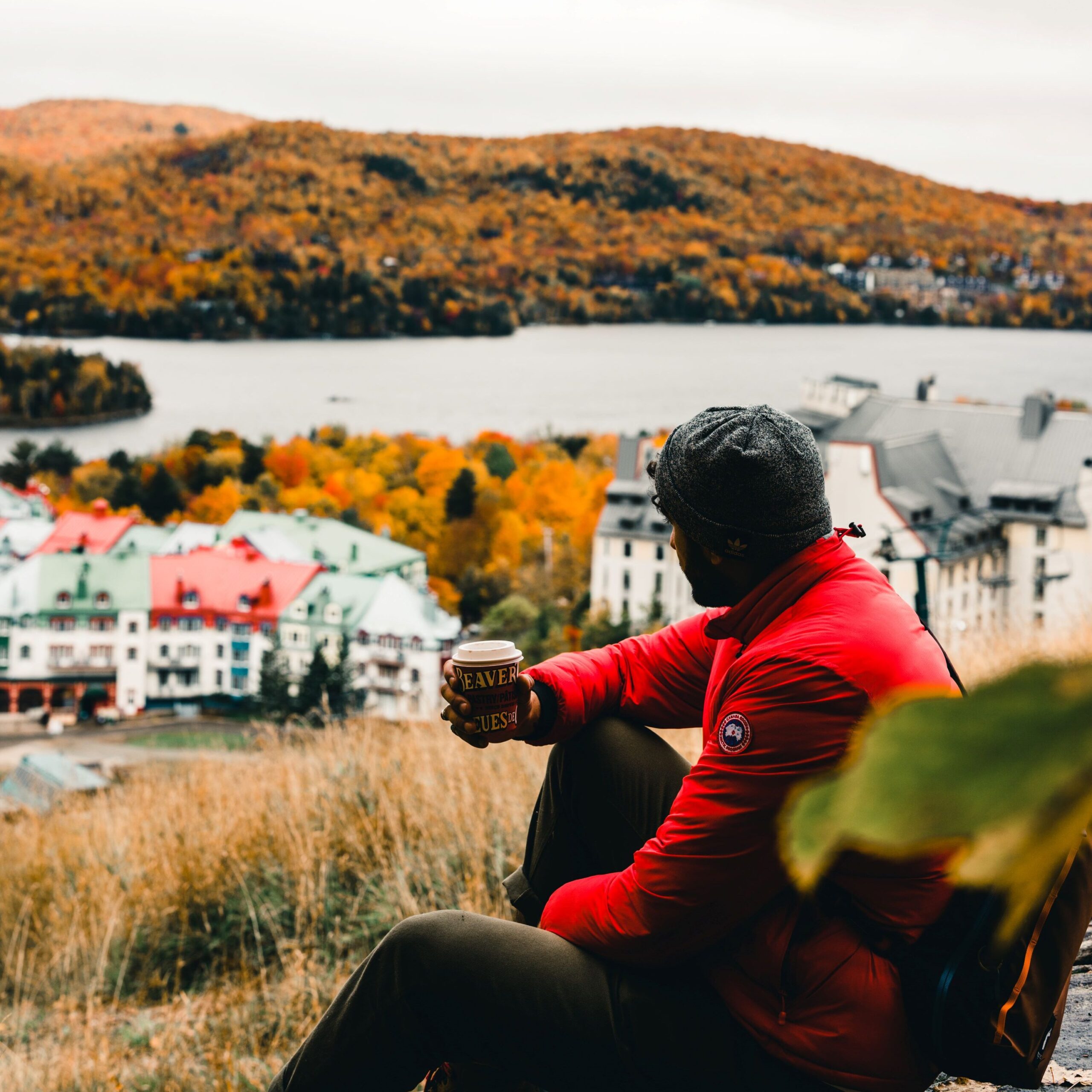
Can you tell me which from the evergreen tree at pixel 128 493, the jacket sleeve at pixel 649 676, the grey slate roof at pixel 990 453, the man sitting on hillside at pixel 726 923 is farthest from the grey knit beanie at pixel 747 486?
the evergreen tree at pixel 128 493

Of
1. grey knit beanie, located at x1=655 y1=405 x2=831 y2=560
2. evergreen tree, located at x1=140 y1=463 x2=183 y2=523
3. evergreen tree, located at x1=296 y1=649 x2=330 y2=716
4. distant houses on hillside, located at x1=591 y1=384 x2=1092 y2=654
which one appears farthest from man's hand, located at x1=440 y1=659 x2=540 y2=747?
evergreen tree, located at x1=140 y1=463 x2=183 y2=523

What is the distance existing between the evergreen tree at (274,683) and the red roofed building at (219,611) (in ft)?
6.15

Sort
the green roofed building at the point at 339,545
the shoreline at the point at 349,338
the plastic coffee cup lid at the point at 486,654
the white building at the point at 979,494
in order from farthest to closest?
the shoreline at the point at 349,338 → the green roofed building at the point at 339,545 → the white building at the point at 979,494 → the plastic coffee cup lid at the point at 486,654

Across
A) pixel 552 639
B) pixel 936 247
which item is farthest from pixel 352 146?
pixel 552 639

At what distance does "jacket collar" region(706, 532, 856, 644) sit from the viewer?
1119 mm

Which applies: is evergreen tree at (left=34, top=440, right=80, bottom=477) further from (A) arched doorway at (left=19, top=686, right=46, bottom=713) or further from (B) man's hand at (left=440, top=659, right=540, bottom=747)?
(B) man's hand at (left=440, top=659, right=540, bottom=747)

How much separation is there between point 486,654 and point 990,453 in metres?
21.1

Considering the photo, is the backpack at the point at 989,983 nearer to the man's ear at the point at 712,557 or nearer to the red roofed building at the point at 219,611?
the man's ear at the point at 712,557

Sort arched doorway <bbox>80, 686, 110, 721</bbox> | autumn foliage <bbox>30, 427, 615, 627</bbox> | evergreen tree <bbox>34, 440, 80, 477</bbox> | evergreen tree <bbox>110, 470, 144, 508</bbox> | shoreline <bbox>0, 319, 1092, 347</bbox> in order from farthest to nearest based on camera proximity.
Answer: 1. evergreen tree <bbox>34, 440, 80, 477</bbox>
2. shoreline <bbox>0, 319, 1092, 347</bbox>
3. evergreen tree <bbox>110, 470, 144, 508</bbox>
4. autumn foliage <bbox>30, 427, 615, 627</bbox>
5. arched doorway <bbox>80, 686, 110, 721</bbox>

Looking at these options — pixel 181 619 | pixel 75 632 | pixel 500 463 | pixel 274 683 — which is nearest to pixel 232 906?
pixel 274 683

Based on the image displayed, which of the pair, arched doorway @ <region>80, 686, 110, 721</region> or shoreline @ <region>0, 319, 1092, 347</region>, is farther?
shoreline @ <region>0, 319, 1092, 347</region>

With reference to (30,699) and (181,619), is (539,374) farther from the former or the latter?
(30,699)

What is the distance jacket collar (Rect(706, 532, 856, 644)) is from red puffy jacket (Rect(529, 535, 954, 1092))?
0.07 ft

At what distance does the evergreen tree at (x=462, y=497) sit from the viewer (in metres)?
33.0
